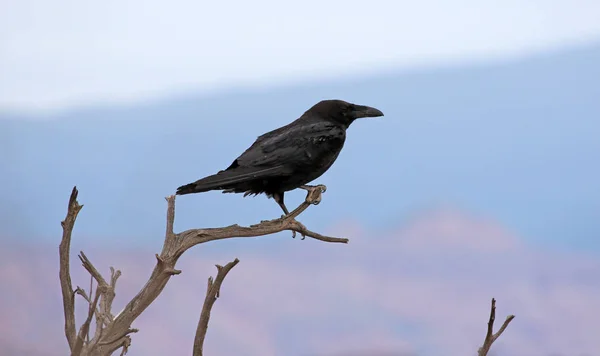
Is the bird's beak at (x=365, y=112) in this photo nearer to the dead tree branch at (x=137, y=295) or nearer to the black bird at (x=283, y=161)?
the black bird at (x=283, y=161)

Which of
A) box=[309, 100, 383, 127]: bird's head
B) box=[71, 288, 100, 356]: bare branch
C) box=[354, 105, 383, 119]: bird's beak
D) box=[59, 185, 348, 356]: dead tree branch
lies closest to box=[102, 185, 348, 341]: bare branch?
box=[59, 185, 348, 356]: dead tree branch

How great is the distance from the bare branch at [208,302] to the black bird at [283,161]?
1.83 feet

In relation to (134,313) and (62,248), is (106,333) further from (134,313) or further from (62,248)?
(62,248)

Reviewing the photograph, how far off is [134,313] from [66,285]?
1.33 feet

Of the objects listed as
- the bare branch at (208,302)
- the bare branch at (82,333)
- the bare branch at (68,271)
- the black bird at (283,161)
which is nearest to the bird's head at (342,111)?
the black bird at (283,161)

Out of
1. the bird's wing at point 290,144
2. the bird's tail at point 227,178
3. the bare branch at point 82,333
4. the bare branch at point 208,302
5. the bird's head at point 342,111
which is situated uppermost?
the bird's head at point 342,111

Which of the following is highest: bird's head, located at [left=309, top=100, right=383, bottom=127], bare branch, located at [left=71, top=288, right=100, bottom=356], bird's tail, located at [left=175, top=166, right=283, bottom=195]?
bird's head, located at [left=309, top=100, right=383, bottom=127]

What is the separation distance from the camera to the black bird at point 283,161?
4.83 meters

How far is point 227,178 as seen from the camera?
4.76 m

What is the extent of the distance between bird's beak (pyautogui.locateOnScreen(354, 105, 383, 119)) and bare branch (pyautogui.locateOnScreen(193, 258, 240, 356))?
1707 mm

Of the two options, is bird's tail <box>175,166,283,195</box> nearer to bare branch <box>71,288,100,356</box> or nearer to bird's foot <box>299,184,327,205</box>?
bird's foot <box>299,184,327,205</box>

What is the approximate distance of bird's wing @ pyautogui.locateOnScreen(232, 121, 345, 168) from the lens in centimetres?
495

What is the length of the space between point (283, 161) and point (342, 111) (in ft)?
2.56

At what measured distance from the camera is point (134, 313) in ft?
14.7
